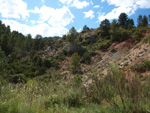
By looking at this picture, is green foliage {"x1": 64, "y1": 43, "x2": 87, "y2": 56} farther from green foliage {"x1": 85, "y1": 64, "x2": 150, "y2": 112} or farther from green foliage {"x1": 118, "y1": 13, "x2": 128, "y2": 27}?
green foliage {"x1": 85, "y1": 64, "x2": 150, "y2": 112}

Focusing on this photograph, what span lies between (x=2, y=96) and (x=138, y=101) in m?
3.49

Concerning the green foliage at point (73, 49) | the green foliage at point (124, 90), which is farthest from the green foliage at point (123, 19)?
the green foliage at point (124, 90)

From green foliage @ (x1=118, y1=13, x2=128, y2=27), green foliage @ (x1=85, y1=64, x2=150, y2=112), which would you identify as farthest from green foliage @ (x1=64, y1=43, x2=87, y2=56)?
green foliage @ (x1=85, y1=64, x2=150, y2=112)

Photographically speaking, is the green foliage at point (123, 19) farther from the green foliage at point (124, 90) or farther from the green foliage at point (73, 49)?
the green foliage at point (124, 90)

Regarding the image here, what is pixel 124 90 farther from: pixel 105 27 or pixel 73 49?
pixel 105 27

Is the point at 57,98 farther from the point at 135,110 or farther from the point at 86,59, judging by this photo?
the point at 86,59

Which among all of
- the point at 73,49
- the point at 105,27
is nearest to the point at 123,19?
the point at 105,27

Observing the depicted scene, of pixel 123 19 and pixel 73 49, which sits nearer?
pixel 73 49

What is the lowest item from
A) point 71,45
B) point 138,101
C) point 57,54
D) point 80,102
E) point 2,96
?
point 80,102

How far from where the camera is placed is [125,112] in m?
2.78

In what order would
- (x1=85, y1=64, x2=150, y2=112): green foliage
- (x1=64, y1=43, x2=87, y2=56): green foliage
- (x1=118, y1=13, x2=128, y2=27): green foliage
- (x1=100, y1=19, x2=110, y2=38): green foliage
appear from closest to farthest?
(x1=85, y1=64, x2=150, y2=112): green foliage, (x1=64, y1=43, x2=87, y2=56): green foliage, (x1=100, y1=19, x2=110, y2=38): green foliage, (x1=118, y1=13, x2=128, y2=27): green foliage

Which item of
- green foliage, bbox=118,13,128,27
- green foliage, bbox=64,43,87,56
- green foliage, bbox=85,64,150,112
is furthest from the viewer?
green foliage, bbox=118,13,128,27

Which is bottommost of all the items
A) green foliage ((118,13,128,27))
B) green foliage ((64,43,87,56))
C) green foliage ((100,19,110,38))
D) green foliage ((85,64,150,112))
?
green foliage ((85,64,150,112))

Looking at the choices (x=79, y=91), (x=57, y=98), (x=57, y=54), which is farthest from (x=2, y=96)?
(x=57, y=54)
